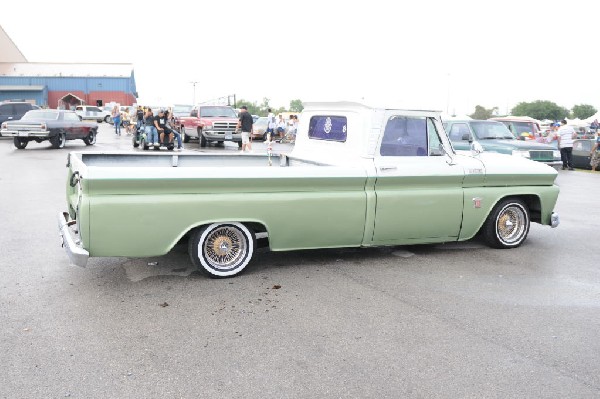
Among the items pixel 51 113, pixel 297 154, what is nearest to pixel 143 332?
pixel 297 154

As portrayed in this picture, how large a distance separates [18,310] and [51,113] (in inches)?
760

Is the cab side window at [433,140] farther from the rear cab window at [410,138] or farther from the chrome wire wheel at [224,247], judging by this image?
the chrome wire wheel at [224,247]

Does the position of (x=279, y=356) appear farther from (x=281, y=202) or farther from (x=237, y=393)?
(x=281, y=202)

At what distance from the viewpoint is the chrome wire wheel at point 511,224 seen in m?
6.89

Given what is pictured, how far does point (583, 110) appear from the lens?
349 feet

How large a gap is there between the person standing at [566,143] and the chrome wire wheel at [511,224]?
44.2 feet

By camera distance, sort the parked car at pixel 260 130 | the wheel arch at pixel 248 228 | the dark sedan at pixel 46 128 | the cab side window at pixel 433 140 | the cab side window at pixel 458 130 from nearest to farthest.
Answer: the wheel arch at pixel 248 228, the cab side window at pixel 433 140, the cab side window at pixel 458 130, the dark sedan at pixel 46 128, the parked car at pixel 260 130

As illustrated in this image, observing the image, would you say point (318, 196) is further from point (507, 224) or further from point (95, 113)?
point (95, 113)

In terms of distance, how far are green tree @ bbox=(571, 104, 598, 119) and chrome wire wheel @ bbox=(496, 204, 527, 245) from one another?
11029cm

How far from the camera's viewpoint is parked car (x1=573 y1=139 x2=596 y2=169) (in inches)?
785

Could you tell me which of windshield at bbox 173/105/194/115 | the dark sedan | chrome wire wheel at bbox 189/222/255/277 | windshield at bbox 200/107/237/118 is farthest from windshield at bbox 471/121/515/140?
windshield at bbox 173/105/194/115

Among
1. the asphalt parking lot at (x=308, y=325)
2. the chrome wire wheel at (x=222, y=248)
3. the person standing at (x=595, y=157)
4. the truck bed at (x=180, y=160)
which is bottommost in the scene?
the asphalt parking lot at (x=308, y=325)

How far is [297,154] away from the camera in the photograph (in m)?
7.29

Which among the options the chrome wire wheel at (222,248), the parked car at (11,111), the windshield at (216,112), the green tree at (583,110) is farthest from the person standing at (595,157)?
the green tree at (583,110)
